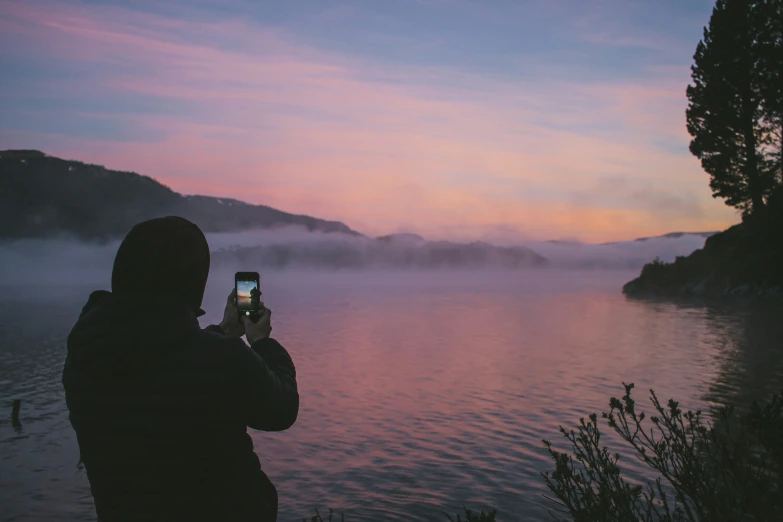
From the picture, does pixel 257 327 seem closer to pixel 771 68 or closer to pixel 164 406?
pixel 164 406

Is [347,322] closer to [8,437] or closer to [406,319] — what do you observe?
[406,319]

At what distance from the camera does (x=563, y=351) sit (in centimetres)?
3653

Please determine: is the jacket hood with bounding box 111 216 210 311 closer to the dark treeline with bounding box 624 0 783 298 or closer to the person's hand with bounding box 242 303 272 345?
the person's hand with bounding box 242 303 272 345

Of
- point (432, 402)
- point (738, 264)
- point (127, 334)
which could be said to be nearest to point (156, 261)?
point (127, 334)

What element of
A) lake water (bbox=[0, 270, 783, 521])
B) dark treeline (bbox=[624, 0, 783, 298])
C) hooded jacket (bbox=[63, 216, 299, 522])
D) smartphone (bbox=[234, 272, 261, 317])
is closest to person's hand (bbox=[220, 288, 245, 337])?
smartphone (bbox=[234, 272, 261, 317])

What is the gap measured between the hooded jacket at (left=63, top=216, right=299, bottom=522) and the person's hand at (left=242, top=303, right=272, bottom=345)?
1.70 feet

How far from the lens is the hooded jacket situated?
2807 mm

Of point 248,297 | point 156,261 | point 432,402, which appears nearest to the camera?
point 156,261

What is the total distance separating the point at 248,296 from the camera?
12.3 feet

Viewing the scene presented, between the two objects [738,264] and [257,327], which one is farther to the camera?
[738,264]

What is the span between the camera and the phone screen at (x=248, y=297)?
369cm

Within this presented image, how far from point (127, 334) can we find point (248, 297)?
1009 mm

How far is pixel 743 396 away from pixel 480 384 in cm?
936

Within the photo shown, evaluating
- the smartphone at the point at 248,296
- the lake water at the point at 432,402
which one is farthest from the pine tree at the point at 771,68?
the smartphone at the point at 248,296
